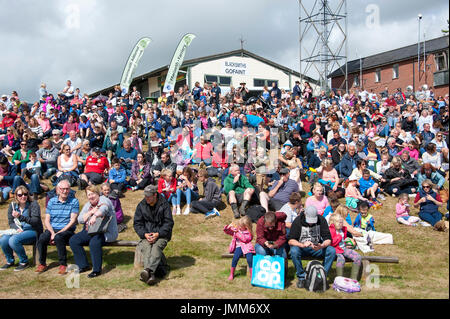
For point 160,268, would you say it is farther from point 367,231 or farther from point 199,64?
point 199,64

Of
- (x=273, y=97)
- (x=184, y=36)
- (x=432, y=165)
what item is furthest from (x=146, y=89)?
(x=432, y=165)

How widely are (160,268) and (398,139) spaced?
949 cm

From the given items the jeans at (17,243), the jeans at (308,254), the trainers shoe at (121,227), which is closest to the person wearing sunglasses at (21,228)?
the jeans at (17,243)

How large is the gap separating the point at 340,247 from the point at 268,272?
1.37m

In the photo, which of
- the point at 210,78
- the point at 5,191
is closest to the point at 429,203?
the point at 5,191

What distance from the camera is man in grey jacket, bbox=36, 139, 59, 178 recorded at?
11688 mm

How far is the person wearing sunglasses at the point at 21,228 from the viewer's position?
725 cm

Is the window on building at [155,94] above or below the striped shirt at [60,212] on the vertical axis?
above

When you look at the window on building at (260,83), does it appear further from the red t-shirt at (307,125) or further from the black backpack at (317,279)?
the black backpack at (317,279)

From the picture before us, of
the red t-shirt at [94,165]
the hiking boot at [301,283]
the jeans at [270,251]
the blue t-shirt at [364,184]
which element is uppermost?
the red t-shirt at [94,165]

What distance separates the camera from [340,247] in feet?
21.6

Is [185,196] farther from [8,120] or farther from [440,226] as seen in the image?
[8,120]

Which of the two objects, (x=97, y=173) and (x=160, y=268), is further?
(x=97, y=173)
